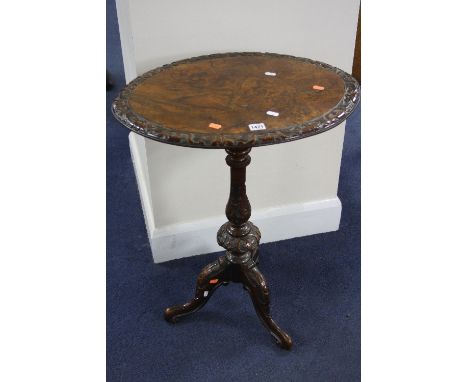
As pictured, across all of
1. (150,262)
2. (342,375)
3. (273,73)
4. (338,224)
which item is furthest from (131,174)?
(342,375)

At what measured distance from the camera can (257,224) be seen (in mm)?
2162

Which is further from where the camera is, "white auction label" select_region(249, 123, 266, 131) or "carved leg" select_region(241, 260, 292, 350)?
"carved leg" select_region(241, 260, 292, 350)

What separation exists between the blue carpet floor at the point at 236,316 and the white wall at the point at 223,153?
12cm

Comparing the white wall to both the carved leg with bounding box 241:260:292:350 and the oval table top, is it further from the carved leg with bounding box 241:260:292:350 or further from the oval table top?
the carved leg with bounding box 241:260:292:350

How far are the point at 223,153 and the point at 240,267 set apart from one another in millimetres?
490

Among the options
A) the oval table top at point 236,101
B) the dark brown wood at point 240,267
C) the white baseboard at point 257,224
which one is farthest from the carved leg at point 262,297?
the oval table top at point 236,101

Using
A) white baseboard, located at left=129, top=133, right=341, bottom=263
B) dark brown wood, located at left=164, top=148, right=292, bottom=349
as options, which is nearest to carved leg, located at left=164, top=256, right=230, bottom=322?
dark brown wood, located at left=164, top=148, right=292, bottom=349

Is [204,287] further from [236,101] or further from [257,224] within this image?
[236,101]

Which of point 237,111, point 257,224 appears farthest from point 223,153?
point 237,111

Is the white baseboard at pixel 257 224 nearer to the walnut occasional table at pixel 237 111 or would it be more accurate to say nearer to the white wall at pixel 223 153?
the white wall at pixel 223 153

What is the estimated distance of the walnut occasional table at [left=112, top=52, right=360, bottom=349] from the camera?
1.23 m

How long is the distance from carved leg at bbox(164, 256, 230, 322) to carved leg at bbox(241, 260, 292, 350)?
0.08 m

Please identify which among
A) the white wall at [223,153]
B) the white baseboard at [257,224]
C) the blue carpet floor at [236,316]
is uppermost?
the white wall at [223,153]

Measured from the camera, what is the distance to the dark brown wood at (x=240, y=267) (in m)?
1.66
